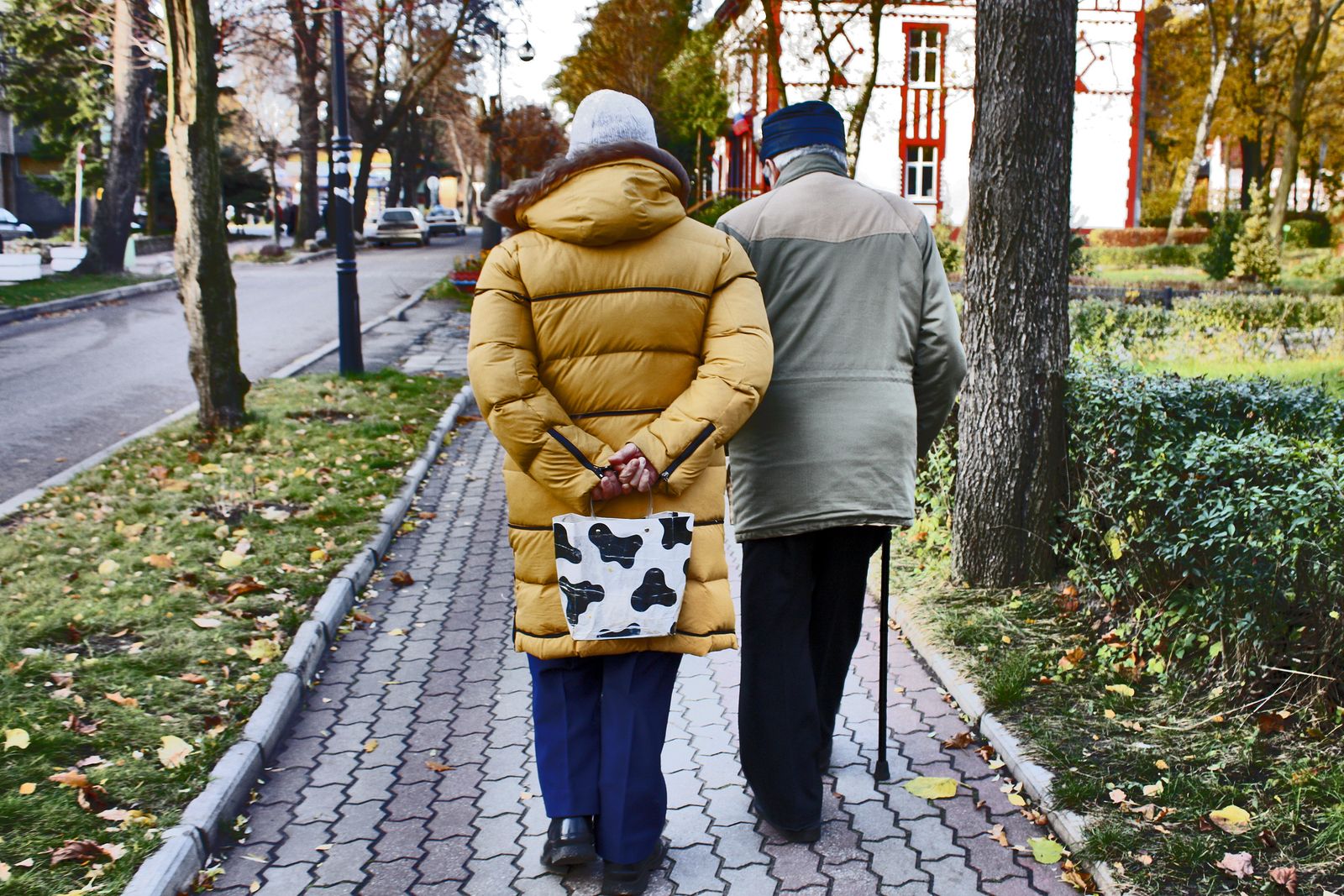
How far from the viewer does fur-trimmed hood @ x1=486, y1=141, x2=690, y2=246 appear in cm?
304

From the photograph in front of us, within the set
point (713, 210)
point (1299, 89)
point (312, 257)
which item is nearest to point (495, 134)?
point (312, 257)

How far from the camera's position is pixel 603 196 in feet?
9.95

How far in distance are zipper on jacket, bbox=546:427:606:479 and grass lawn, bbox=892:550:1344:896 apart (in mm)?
1776

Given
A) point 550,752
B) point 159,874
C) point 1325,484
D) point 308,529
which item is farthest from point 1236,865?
point 308,529

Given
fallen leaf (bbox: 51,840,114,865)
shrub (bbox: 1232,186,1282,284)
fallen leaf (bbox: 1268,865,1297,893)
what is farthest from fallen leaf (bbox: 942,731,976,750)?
shrub (bbox: 1232,186,1282,284)

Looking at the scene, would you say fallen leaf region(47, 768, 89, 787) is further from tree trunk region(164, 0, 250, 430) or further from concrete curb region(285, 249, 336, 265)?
concrete curb region(285, 249, 336, 265)

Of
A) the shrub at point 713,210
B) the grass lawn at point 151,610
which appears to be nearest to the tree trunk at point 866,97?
the shrub at point 713,210

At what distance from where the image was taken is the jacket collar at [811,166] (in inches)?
141

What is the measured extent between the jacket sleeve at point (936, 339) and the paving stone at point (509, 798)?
1348mm

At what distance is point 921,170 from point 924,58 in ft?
11.3

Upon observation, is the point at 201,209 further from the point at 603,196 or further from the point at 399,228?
the point at 399,228

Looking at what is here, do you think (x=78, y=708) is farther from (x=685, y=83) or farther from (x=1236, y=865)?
(x=685, y=83)

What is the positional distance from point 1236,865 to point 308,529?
5.27 metres

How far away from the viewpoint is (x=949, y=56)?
37.1 metres
